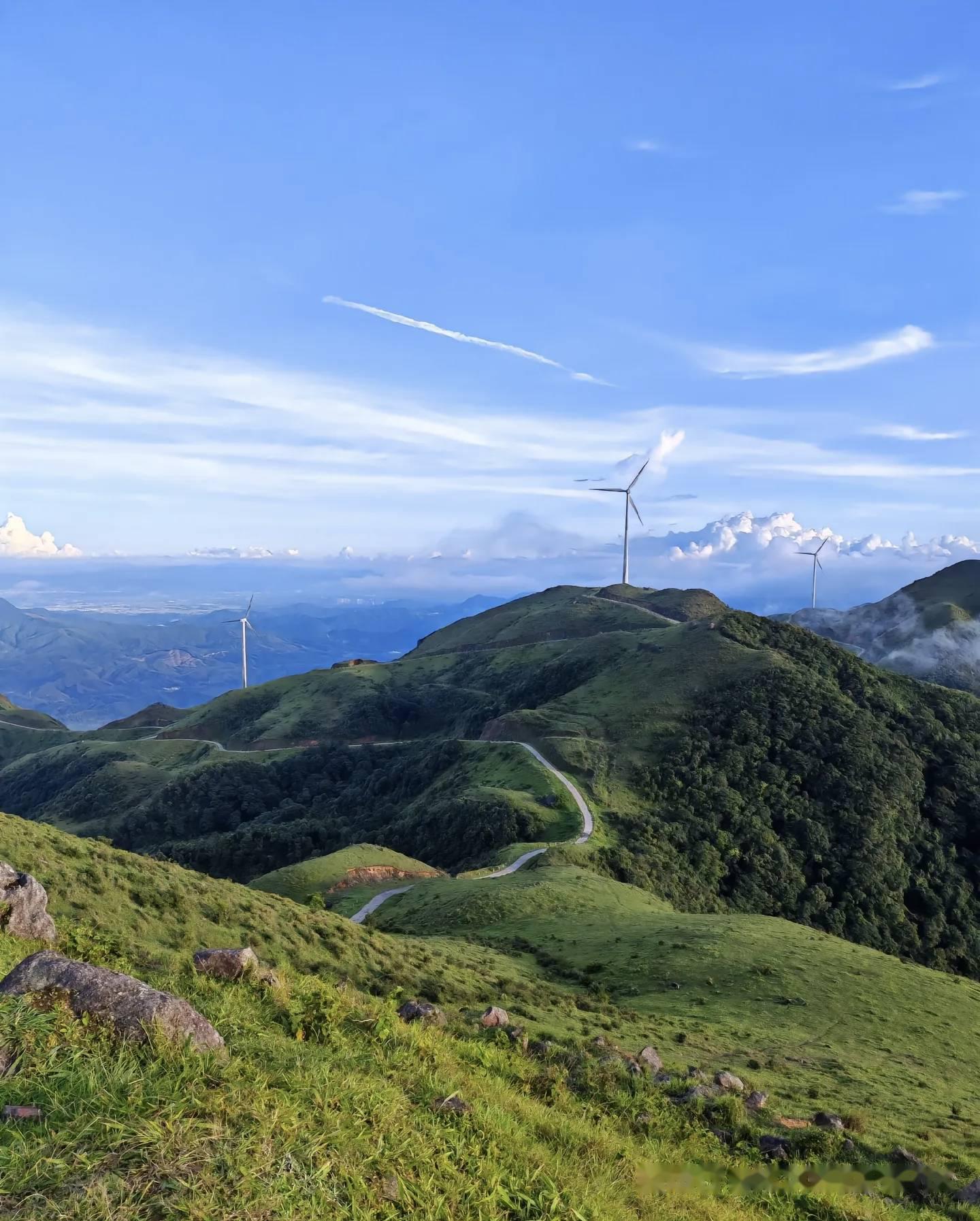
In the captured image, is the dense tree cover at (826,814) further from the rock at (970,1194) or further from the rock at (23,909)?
the rock at (23,909)

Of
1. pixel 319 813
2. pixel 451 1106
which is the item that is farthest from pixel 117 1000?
pixel 319 813

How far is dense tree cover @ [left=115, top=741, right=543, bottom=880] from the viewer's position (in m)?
91.5

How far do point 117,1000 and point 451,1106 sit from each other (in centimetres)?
535

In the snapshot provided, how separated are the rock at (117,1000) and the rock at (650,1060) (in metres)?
17.4

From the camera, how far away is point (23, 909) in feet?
59.8

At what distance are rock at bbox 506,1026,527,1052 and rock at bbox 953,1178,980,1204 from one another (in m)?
11.1

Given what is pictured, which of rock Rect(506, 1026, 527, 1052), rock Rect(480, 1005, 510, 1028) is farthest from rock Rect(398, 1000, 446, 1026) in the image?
rock Rect(506, 1026, 527, 1052)

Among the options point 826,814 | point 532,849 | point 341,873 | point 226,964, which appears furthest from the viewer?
point 826,814

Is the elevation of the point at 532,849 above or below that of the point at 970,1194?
below

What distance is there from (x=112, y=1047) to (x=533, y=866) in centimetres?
6484

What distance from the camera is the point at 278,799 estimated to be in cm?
14500

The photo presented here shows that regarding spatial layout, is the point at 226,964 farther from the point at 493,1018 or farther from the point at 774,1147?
the point at 774,1147

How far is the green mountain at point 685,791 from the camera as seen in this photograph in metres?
85.7

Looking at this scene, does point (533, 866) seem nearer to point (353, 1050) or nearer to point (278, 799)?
point (353, 1050)
